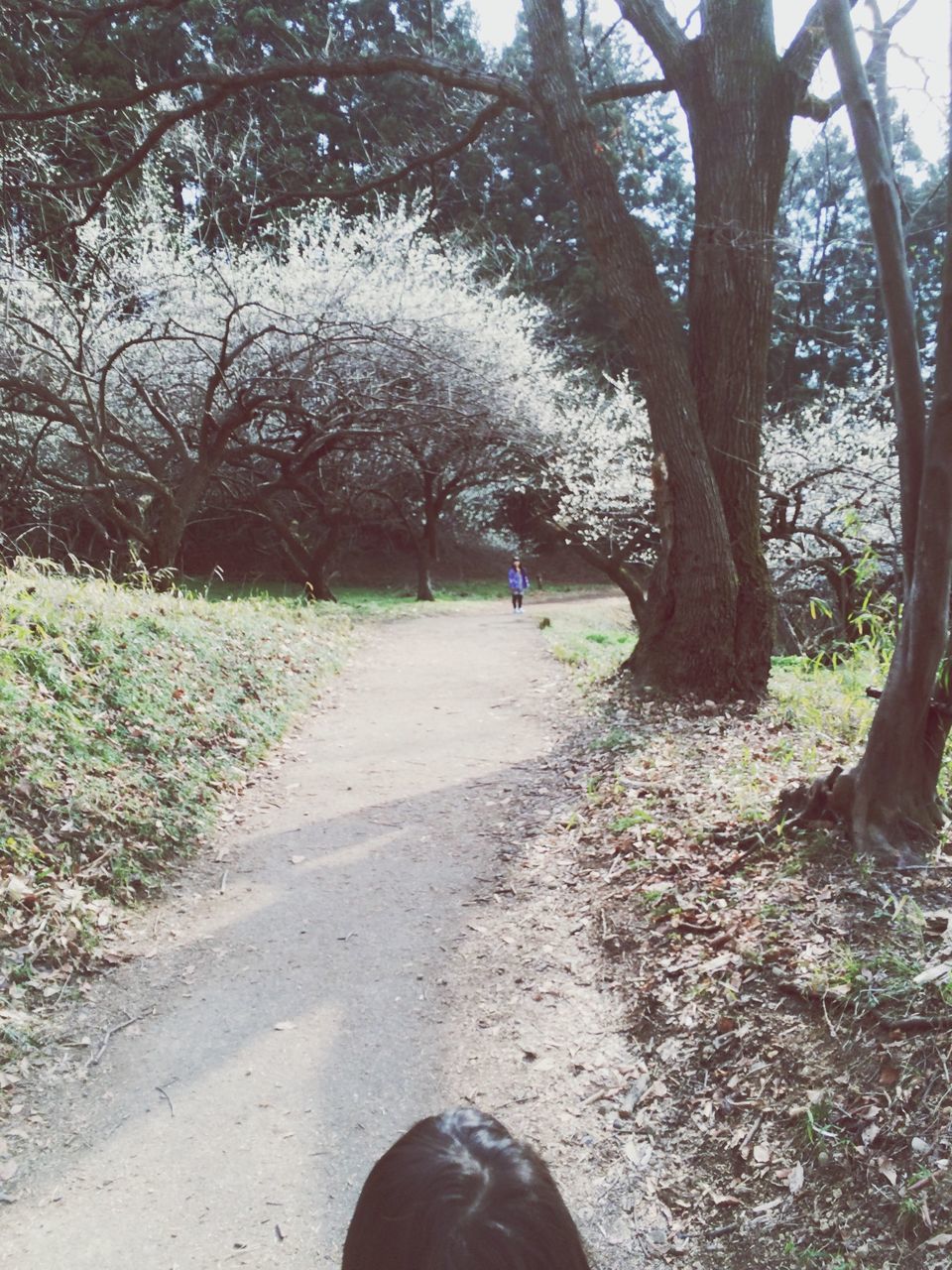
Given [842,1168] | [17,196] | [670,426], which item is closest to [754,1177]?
[842,1168]

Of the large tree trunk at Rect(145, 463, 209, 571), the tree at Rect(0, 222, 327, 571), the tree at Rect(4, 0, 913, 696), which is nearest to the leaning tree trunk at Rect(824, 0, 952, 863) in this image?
the tree at Rect(4, 0, 913, 696)

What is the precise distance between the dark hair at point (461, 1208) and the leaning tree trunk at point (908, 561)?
302 centimetres

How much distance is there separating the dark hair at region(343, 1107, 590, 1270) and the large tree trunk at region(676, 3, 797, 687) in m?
6.57

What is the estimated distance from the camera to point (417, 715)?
8.72m

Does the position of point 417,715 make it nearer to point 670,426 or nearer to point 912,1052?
point 670,426

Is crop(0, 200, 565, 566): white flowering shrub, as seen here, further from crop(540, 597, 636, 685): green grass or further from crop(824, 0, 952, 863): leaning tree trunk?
crop(824, 0, 952, 863): leaning tree trunk

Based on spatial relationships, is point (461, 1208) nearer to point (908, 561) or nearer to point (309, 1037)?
point (309, 1037)

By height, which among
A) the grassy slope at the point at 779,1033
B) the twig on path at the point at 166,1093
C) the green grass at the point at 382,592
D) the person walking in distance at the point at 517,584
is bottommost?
the twig on path at the point at 166,1093

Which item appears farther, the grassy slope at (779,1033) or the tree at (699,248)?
the tree at (699,248)

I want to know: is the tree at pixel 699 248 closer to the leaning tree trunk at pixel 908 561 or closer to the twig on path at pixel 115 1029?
the leaning tree trunk at pixel 908 561

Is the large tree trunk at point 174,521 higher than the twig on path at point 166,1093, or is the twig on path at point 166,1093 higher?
the large tree trunk at point 174,521

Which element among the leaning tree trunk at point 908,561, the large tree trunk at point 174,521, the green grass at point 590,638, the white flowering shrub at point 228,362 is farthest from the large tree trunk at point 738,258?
the large tree trunk at point 174,521

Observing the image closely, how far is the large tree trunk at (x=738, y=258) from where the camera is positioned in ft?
22.3

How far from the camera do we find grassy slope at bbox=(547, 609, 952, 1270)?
2.36 metres
